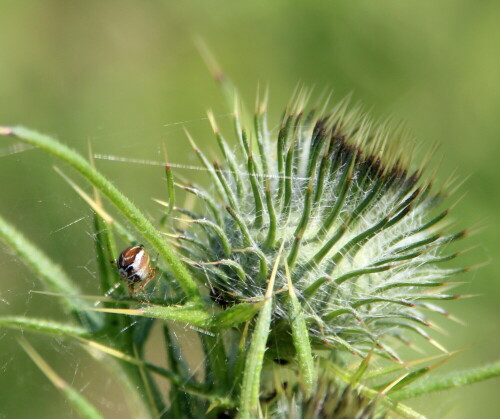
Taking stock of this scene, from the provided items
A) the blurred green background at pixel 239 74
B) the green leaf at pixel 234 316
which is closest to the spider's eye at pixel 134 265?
the green leaf at pixel 234 316

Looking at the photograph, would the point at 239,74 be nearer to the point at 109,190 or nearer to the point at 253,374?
the point at 109,190

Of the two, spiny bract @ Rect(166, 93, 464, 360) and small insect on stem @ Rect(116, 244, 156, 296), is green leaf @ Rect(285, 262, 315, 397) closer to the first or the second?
spiny bract @ Rect(166, 93, 464, 360)

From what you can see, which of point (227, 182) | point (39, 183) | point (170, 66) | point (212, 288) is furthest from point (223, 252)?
point (170, 66)

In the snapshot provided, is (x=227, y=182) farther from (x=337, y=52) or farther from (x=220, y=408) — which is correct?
(x=337, y=52)

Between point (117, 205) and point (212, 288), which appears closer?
point (117, 205)

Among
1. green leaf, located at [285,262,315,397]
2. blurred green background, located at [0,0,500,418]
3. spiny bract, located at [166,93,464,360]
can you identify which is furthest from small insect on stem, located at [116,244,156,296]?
blurred green background, located at [0,0,500,418]

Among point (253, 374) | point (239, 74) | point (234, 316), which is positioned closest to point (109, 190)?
point (234, 316)
